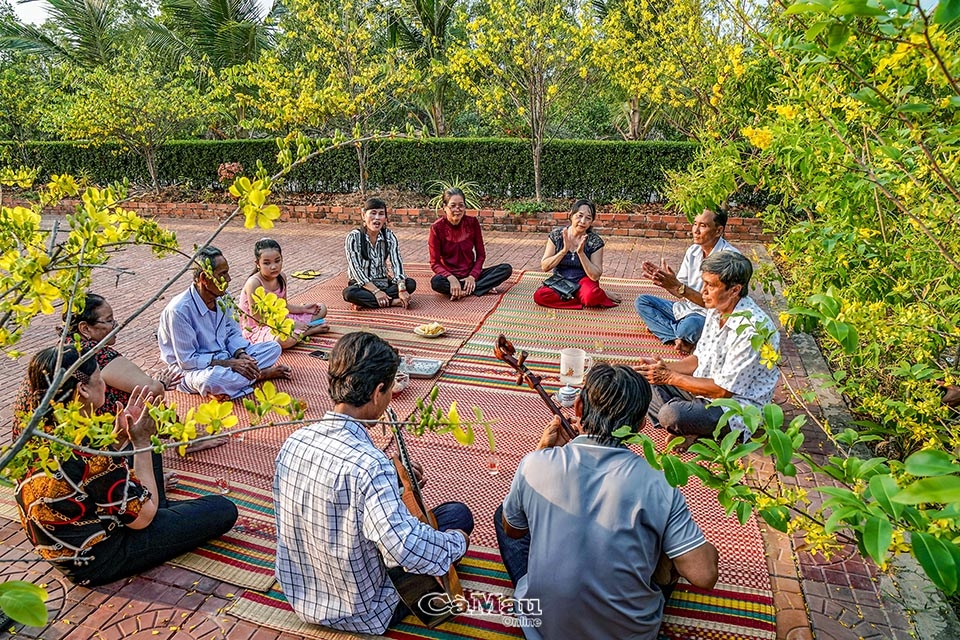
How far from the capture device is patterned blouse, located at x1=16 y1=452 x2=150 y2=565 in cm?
272

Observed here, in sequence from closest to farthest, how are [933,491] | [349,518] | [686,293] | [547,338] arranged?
[933,491] < [349,518] < [686,293] < [547,338]

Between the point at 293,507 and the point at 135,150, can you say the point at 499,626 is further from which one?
the point at 135,150

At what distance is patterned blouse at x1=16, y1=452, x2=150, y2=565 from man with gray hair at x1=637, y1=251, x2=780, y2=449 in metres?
3.01

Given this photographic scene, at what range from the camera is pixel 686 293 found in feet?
18.0

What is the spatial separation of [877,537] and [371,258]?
20.5ft

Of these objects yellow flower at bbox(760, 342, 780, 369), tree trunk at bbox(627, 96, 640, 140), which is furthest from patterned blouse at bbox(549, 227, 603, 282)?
tree trunk at bbox(627, 96, 640, 140)

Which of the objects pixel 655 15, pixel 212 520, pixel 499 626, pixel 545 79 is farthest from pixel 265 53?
pixel 499 626

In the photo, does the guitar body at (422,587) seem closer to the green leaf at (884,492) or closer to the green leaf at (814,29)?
the green leaf at (884,492)

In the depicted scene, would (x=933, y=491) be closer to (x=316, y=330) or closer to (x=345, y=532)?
(x=345, y=532)

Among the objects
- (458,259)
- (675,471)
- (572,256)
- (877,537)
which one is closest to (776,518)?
(675,471)

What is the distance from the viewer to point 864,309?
2711 millimetres

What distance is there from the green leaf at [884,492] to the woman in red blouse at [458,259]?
19.9 feet

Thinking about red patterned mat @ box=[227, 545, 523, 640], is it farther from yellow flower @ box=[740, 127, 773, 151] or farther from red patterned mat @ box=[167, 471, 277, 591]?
yellow flower @ box=[740, 127, 773, 151]

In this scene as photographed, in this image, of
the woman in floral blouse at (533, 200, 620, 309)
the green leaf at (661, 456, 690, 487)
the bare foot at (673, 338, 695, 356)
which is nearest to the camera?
the green leaf at (661, 456, 690, 487)
